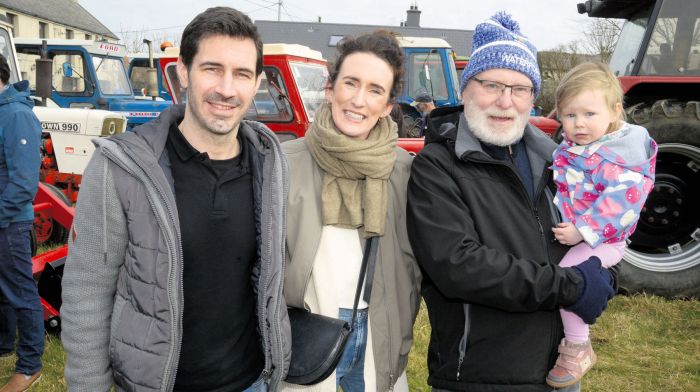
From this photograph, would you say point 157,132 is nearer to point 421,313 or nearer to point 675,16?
point 421,313

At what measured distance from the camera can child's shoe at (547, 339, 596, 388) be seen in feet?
5.52

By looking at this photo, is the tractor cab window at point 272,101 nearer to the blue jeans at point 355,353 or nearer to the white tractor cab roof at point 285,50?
the white tractor cab roof at point 285,50

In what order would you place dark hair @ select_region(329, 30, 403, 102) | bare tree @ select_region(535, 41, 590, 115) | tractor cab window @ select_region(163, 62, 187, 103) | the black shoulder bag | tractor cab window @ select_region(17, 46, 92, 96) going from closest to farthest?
1. the black shoulder bag
2. dark hair @ select_region(329, 30, 403, 102)
3. tractor cab window @ select_region(163, 62, 187, 103)
4. tractor cab window @ select_region(17, 46, 92, 96)
5. bare tree @ select_region(535, 41, 590, 115)

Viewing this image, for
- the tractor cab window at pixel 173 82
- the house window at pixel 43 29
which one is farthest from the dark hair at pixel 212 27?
the house window at pixel 43 29

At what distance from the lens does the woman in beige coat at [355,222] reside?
5.93 feet

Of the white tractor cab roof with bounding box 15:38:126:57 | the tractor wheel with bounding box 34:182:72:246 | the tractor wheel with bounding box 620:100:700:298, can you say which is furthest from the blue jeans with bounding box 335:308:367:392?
the white tractor cab roof with bounding box 15:38:126:57

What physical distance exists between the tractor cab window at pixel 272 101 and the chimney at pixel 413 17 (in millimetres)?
25084

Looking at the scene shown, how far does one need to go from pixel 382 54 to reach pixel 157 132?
0.73 meters

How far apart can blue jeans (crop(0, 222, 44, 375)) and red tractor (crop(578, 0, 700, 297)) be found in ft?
12.9

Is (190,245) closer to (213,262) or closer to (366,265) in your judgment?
(213,262)

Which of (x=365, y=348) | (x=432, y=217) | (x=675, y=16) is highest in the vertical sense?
(x=675, y=16)

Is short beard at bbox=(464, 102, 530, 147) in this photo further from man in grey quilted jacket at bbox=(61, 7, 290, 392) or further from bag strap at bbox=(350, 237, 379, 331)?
man in grey quilted jacket at bbox=(61, 7, 290, 392)

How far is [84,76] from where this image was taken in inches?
371

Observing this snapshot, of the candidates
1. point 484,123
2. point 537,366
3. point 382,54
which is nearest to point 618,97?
point 484,123
